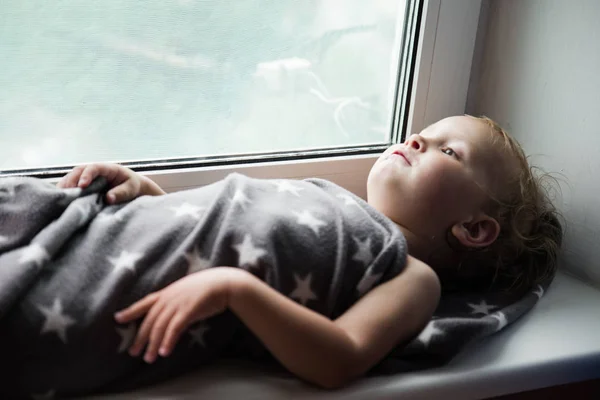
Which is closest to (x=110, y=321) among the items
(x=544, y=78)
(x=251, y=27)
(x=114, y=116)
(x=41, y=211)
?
(x=41, y=211)

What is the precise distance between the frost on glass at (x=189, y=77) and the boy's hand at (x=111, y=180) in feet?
0.45

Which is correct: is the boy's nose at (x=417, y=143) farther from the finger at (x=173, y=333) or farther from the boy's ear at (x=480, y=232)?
the finger at (x=173, y=333)

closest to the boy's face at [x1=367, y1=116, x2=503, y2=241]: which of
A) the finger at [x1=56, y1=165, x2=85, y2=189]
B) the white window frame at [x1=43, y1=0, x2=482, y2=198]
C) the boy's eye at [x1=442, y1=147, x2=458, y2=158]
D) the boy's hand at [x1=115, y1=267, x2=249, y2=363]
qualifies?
the boy's eye at [x1=442, y1=147, x2=458, y2=158]

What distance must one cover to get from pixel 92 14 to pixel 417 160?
1.65 feet

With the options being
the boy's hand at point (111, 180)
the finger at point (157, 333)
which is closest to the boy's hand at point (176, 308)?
the finger at point (157, 333)

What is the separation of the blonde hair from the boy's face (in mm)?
27

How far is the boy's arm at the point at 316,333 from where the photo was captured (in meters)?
0.63

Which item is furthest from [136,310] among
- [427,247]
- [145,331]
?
[427,247]

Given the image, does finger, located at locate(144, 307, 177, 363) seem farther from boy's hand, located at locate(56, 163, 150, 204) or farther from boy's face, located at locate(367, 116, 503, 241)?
boy's face, located at locate(367, 116, 503, 241)

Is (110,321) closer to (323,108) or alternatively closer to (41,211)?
(41,211)

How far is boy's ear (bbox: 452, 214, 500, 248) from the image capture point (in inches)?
33.5

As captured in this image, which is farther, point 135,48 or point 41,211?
point 135,48

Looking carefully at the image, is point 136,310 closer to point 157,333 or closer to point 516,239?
point 157,333

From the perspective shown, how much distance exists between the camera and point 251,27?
962 millimetres
